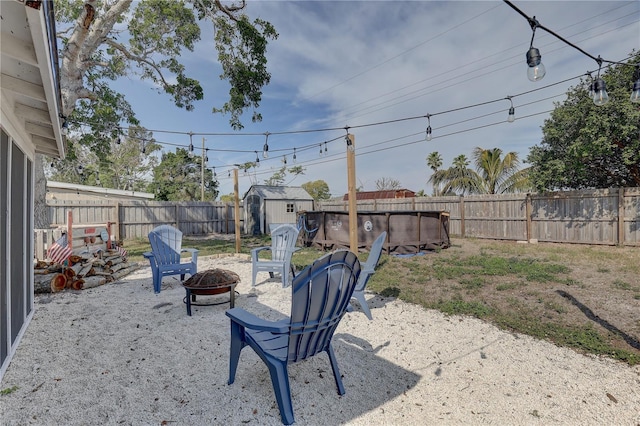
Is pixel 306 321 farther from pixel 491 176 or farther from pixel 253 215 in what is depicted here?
pixel 491 176

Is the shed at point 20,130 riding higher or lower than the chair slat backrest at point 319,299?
higher

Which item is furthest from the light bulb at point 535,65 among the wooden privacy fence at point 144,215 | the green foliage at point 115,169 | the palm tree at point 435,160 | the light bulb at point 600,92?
the green foliage at point 115,169

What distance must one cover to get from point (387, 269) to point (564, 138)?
273 inches

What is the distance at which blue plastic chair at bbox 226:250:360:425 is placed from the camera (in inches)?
69.3

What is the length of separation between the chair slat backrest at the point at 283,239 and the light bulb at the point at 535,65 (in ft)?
13.0

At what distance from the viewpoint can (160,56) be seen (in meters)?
8.75

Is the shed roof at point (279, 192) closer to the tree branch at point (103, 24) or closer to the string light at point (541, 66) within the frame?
the tree branch at point (103, 24)

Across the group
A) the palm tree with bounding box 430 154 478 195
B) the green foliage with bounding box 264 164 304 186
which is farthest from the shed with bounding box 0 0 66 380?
the green foliage with bounding box 264 164 304 186

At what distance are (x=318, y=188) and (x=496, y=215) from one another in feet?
88.6

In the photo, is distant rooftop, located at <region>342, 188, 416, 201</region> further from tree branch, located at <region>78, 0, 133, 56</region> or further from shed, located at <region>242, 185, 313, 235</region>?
tree branch, located at <region>78, 0, 133, 56</region>

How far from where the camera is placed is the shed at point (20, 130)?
Result: 4.82ft

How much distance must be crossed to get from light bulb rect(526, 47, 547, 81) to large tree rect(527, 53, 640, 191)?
662 centimetres

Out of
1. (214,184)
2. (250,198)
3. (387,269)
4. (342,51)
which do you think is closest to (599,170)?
(387,269)

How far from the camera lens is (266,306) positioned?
13.4ft
